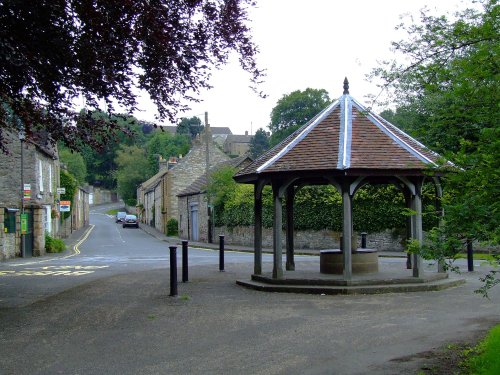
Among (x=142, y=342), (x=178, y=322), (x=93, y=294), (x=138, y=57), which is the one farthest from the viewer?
(x=93, y=294)

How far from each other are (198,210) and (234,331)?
3384 cm

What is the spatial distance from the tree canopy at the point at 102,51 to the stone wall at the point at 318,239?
18605mm

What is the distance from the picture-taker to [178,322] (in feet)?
30.2

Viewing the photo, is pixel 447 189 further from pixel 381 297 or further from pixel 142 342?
pixel 381 297

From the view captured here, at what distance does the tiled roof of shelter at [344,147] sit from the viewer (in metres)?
12.5

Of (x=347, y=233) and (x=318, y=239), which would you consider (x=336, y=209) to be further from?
(x=347, y=233)

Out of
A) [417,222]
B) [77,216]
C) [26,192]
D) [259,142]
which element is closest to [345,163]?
[417,222]

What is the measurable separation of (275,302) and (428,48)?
7.00 metres

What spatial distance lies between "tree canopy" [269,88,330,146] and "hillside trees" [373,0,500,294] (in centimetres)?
7065

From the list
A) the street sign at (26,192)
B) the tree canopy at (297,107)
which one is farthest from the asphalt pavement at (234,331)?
the tree canopy at (297,107)

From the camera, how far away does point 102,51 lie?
9156 mm

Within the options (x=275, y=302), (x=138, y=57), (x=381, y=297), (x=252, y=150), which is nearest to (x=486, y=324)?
(x=381, y=297)

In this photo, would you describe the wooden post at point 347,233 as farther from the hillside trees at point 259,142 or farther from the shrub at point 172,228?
the hillside trees at point 259,142

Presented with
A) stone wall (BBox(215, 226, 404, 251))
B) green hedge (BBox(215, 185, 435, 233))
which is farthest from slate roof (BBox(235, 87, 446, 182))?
stone wall (BBox(215, 226, 404, 251))
